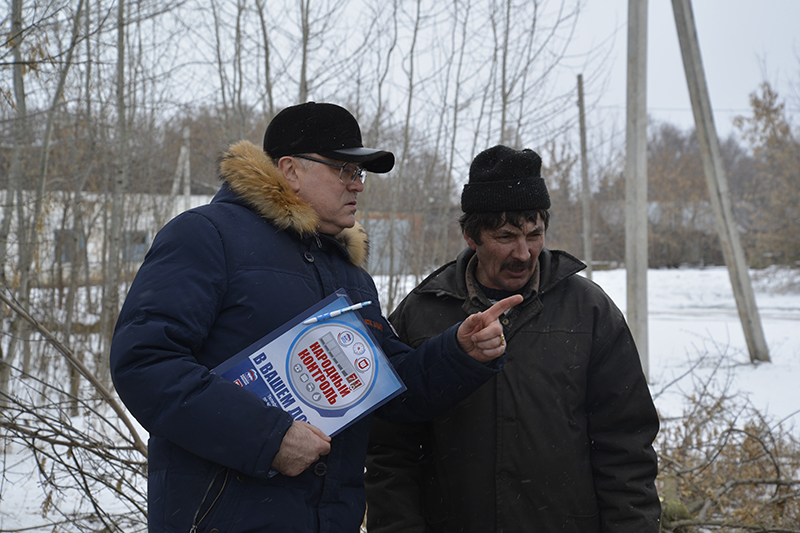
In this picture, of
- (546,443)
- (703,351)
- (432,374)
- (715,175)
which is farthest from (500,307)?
(703,351)

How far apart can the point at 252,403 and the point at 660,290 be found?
24.9m

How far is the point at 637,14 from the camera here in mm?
6863

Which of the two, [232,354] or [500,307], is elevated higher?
[500,307]

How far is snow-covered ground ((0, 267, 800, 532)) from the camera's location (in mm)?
4981

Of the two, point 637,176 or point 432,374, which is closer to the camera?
point 432,374

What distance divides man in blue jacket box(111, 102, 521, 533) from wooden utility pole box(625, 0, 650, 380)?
5432 mm

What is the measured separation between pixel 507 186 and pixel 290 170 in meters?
0.75

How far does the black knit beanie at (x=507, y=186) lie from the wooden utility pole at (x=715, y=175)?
293 inches

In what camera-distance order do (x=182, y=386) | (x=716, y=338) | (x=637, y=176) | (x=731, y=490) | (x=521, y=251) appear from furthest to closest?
(x=716, y=338), (x=637, y=176), (x=731, y=490), (x=521, y=251), (x=182, y=386)

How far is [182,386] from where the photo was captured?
139 cm

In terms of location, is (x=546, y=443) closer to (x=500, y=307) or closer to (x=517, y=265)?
(x=500, y=307)

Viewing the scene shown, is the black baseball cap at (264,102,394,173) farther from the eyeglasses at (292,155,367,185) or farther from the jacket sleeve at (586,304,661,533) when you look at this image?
the jacket sleeve at (586,304,661,533)

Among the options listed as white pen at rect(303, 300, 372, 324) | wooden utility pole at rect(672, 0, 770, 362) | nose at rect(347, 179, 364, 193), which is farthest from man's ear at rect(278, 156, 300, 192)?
wooden utility pole at rect(672, 0, 770, 362)

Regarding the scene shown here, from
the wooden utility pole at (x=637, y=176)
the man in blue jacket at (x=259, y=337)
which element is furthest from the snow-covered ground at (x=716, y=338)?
the man in blue jacket at (x=259, y=337)
